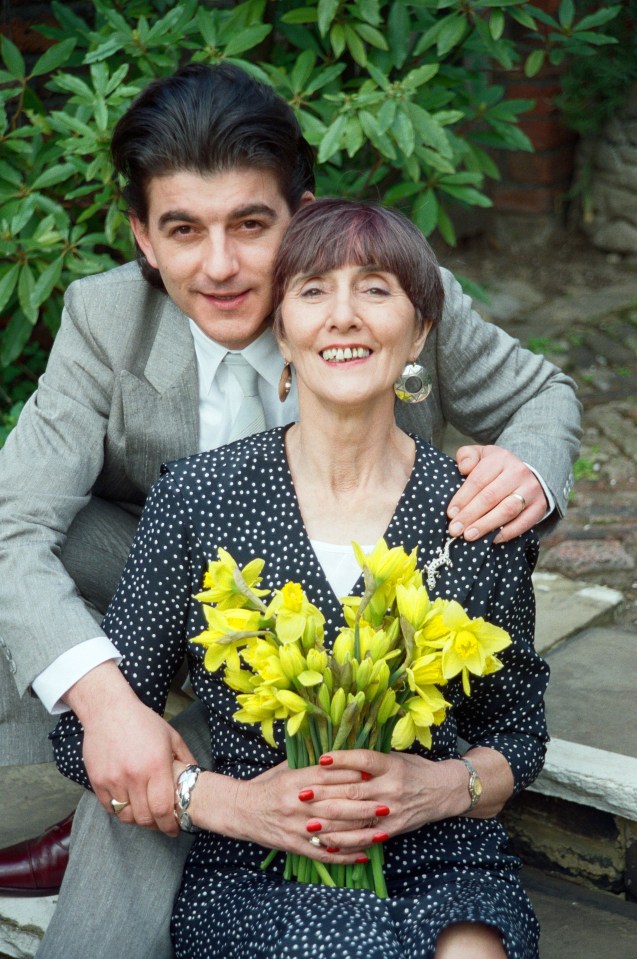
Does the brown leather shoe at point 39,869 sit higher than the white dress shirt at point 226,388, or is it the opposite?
the white dress shirt at point 226,388

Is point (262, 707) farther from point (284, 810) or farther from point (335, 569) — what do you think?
point (335, 569)

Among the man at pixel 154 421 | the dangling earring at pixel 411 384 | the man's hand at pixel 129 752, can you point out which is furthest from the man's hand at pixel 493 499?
the man's hand at pixel 129 752

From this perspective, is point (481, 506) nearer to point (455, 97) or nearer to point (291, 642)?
point (291, 642)

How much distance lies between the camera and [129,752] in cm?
200

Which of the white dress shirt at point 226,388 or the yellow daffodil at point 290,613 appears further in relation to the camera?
the white dress shirt at point 226,388

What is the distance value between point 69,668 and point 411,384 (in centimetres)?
76

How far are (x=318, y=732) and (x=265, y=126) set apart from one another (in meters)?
1.20

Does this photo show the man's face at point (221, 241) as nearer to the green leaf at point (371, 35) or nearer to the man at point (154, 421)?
the man at point (154, 421)

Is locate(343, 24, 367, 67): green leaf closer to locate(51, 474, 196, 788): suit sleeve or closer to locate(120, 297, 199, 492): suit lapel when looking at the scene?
locate(120, 297, 199, 492): suit lapel

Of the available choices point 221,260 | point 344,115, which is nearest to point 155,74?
point 344,115

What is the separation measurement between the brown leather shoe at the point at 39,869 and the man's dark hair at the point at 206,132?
4.08 feet

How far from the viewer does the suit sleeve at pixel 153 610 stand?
6.83ft

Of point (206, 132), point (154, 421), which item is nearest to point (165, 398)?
point (154, 421)

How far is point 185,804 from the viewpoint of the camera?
2.01 meters
